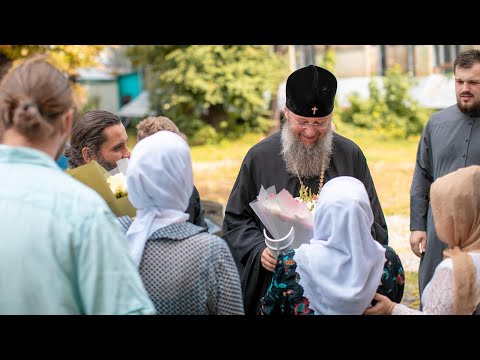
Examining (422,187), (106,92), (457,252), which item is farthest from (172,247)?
(106,92)

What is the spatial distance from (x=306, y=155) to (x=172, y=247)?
5.27ft

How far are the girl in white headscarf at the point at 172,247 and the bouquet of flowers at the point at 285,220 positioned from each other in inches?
32.2

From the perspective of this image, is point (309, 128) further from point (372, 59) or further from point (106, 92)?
point (106, 92)

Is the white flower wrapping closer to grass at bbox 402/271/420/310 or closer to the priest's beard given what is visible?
the priest's beard

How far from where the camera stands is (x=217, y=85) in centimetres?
2086

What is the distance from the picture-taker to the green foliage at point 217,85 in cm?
2072

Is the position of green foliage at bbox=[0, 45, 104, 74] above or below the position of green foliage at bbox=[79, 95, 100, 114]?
above

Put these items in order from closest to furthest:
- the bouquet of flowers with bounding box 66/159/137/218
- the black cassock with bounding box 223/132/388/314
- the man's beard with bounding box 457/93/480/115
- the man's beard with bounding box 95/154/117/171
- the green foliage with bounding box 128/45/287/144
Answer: the bouquet of flowers with bounding box 66/159/137/218, the black cassock with bounding box 223/132/388/314, the man's beard with bounding box 95/154/117/171, the man's beard with bounding box 457/93/480/115, the green foliage with bounding box 128/45/287/144

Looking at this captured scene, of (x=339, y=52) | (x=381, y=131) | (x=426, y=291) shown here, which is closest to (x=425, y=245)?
(x=426, y=291)

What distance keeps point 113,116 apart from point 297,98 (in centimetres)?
108

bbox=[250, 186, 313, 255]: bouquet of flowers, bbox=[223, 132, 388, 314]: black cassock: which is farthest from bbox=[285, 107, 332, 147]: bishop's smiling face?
bbox=[250, 186, 313, 255]: bouquet of flowers

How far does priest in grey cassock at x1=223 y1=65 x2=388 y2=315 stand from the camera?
13.0ft

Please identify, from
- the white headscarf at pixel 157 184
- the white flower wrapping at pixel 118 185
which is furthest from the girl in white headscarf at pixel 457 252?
the white flower wrapping at pixel 118 185

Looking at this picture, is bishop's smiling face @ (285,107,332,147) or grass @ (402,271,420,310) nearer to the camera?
bishop's smiling face @ (285,107,332,147)
